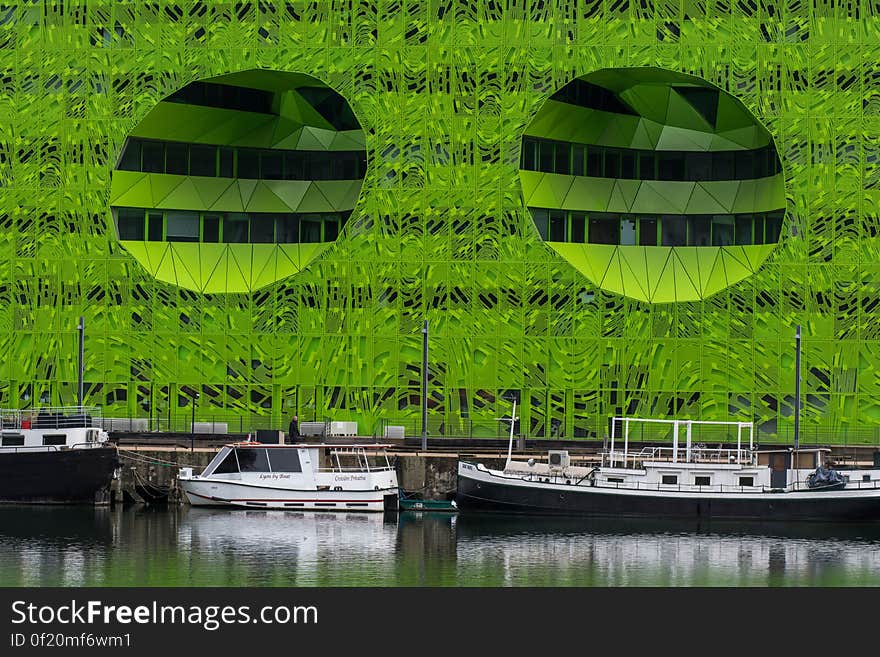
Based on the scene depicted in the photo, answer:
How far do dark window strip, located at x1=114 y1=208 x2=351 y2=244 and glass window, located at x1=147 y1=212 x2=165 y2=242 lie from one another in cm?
4

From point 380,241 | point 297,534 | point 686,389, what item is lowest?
point 297,534

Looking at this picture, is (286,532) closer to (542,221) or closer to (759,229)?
(542,221)

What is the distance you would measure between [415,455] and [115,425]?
13.4 metres

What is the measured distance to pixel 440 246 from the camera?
79.7 meters

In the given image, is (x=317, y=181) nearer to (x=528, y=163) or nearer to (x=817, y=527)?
(x=528, y=163)

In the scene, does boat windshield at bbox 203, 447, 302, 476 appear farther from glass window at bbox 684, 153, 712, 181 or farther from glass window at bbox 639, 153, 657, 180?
glass window at bbox 684, 153, 712, 181

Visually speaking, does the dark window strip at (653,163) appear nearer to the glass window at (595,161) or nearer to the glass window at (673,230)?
the glass window at (595,161)

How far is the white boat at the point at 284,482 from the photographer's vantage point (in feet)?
234

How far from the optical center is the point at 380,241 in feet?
263

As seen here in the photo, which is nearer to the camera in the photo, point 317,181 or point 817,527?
point 817,527

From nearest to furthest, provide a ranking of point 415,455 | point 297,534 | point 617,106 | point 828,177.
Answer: point 297,534 < point 415,455 < point 828,177 < point 617,106

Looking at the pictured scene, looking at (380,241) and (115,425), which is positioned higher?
(380,241)

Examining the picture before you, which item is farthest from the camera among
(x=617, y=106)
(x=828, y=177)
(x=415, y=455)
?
(x=617, y=106)

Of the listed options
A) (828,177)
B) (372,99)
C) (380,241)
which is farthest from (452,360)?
(828,177)
